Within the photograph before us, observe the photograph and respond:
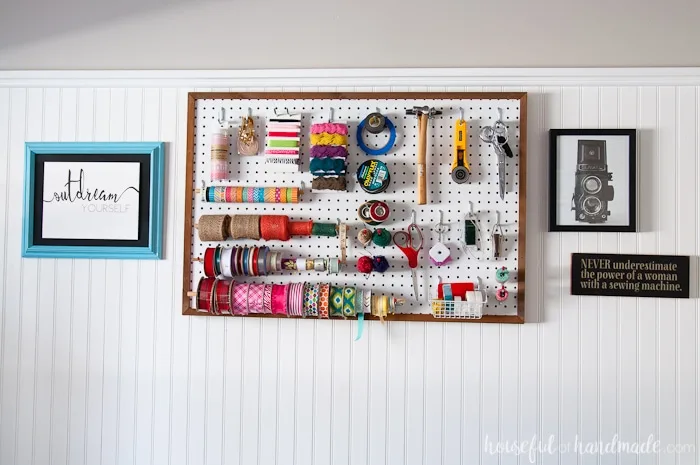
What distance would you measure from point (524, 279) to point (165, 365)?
1142 mm

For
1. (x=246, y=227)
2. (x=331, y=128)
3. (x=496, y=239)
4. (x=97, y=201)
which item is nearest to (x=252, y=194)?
(x=246, y=227)

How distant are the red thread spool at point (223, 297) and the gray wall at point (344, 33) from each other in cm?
70

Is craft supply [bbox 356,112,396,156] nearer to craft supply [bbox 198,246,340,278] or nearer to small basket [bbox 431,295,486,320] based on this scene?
craft supply [bbox 198,246,340,278]

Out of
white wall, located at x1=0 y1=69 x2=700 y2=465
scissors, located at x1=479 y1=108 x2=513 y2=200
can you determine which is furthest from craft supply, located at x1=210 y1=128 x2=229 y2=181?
scissors, located at x1=479 y1=108 x2=513 y2=200

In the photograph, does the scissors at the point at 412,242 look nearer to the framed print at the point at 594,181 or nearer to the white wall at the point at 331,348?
the white wall at the point at 331,348

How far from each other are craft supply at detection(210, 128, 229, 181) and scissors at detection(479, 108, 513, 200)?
0.78 m

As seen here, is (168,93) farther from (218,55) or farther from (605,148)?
(605,148)

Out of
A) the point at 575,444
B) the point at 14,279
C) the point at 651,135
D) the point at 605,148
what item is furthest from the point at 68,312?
the point at 651,135

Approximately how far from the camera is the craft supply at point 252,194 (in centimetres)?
119

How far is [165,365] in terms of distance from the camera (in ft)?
4.15

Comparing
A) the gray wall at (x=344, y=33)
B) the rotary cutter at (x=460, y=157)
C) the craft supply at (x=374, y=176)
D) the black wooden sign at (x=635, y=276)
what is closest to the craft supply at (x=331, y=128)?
the craft supply at (x=374, y=176)

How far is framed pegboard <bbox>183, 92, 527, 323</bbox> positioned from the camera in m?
1.20

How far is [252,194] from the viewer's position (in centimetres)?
119

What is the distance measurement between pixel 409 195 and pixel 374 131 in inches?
8.6
